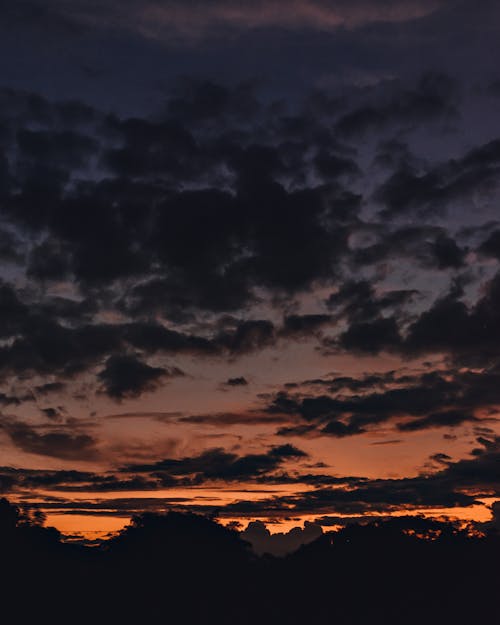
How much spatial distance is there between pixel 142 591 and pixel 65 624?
1987cm

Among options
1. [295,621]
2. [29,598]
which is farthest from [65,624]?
[295,621]

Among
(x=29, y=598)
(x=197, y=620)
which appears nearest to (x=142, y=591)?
(x=197, y=620)

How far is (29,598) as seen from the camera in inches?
7136

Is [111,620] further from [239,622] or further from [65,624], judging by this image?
[239,622]

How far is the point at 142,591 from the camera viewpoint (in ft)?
650

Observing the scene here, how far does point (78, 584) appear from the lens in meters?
192

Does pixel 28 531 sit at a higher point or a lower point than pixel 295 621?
higher

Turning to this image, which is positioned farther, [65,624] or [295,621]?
[295,621]

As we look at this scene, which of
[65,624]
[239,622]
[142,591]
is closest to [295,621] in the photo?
[239,622]

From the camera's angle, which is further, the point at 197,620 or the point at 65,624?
the point at 197,620

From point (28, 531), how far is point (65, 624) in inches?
636

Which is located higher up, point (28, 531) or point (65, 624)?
point (28, 531)

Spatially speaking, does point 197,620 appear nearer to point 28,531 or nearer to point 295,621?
point 295,621

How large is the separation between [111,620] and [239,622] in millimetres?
22742
